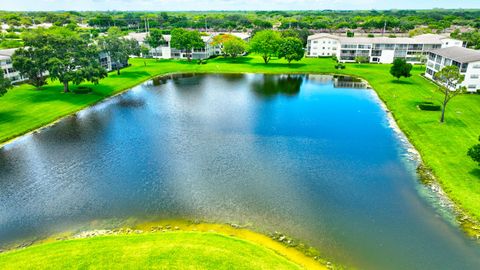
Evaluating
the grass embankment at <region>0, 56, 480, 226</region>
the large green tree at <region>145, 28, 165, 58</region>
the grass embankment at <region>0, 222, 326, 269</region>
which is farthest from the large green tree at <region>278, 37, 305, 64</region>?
the grass embankment at <region>0, 222, 326, 269</region>

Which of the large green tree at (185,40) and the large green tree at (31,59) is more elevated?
the large green tree at (185,40)

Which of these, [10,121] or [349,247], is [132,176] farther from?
[10,121]

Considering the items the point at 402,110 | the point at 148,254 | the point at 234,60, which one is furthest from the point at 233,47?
the point at 148,254

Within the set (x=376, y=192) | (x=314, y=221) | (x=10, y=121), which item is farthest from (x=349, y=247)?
(x=10, y=121)

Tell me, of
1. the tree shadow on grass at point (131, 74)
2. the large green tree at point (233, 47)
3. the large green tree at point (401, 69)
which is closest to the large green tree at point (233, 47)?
the large green tree at point (233, 47)

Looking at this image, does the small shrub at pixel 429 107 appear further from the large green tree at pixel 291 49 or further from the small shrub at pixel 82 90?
the small shrub at pixel 82 90

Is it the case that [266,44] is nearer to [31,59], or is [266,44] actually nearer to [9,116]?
[31,59]
